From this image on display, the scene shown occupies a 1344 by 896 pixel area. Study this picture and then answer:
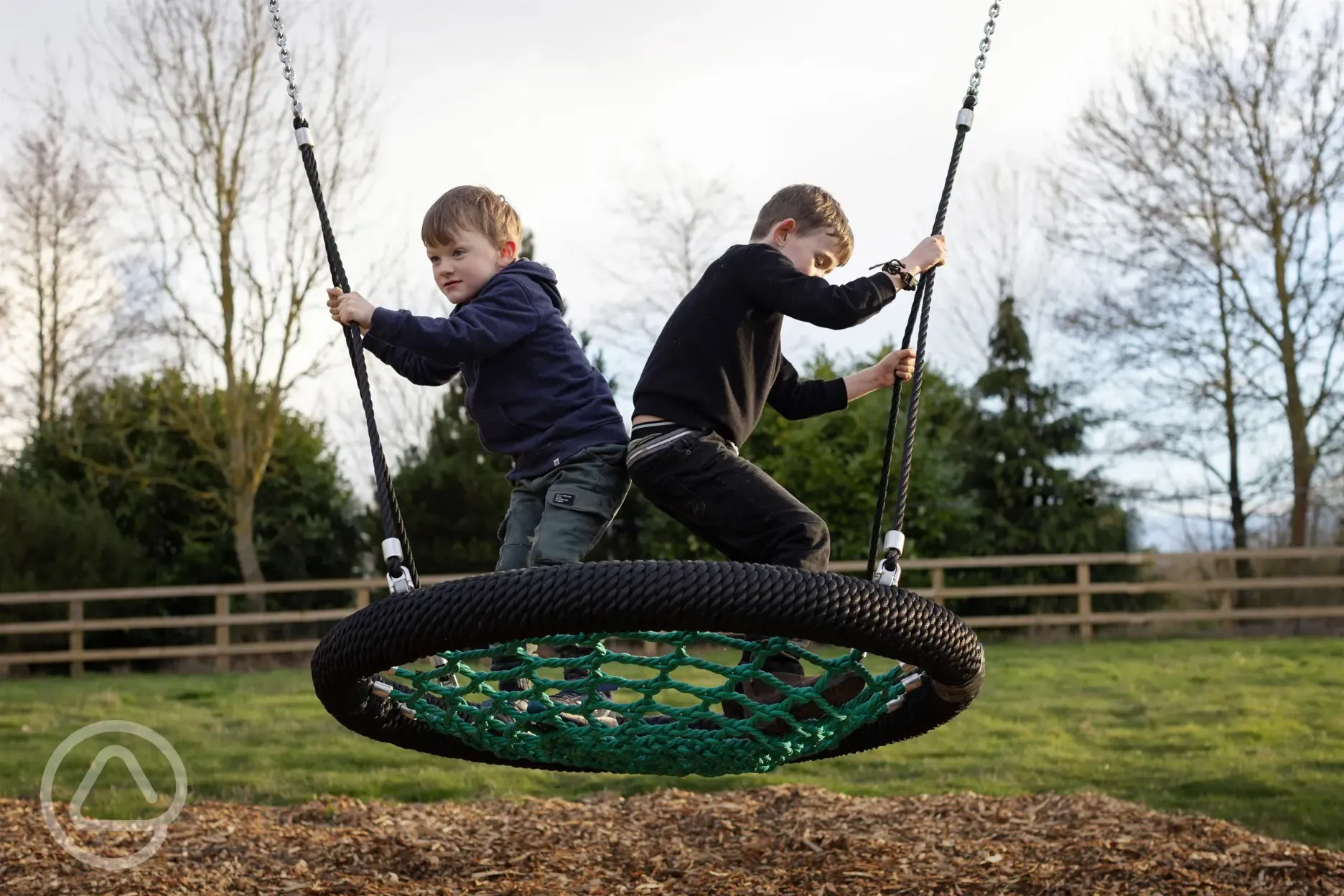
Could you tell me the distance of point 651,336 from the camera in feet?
54.6

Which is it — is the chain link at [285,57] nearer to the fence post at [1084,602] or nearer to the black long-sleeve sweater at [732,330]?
the black long-sleeve sweater at [732,330]

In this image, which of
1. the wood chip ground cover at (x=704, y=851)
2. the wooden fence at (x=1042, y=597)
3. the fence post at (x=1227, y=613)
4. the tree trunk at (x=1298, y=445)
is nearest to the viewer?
the wood chip ground cover at (x=704, y=851)

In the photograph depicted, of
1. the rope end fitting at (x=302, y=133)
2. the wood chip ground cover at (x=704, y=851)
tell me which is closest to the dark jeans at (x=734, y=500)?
the rope end fitting at (x=302, y=133)

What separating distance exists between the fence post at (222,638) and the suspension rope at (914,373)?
11.6 m

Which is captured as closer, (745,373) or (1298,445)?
(745,373)

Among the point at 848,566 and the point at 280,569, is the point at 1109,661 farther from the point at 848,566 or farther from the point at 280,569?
the point at 280,569

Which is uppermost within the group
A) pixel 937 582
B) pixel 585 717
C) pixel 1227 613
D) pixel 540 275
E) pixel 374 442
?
pixel 540 275

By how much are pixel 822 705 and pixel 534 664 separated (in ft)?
1.97

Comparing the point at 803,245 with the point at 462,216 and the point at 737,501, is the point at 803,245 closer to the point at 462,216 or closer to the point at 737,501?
the point at 737,501

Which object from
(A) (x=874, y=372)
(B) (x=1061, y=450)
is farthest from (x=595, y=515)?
(B) (x=1061, y=450)

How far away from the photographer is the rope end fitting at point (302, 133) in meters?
2.87

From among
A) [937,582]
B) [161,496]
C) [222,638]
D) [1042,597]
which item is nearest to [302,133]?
[937,582]

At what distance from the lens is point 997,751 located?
23.7 ft

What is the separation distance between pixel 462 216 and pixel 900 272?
992mm
